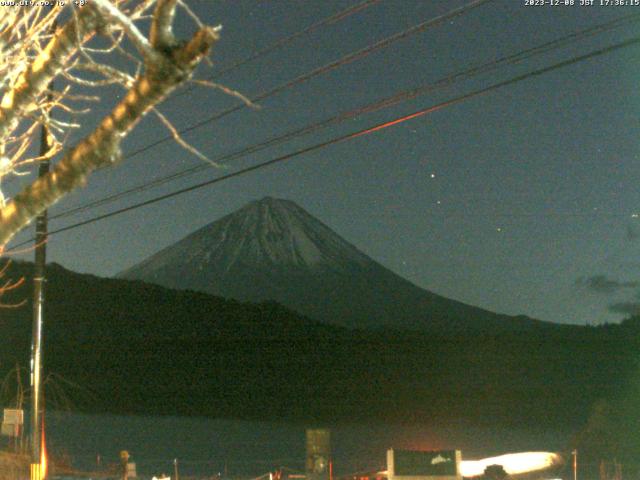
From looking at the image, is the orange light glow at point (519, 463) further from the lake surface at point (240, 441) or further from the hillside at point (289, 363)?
the hillside at point (289, 363)

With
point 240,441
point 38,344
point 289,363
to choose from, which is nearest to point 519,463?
point 38,344

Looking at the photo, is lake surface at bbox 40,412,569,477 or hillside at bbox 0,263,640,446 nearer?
lake surface at bbox 40,412,569,477

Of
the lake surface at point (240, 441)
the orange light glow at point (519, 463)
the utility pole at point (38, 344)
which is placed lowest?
the lake surface at point (240, 441)

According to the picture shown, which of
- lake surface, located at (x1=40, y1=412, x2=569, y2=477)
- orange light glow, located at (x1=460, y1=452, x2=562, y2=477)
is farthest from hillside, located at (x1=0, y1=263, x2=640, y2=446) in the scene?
orange light glow, located at (x1=460, y1=452, x2=562, y2=477)

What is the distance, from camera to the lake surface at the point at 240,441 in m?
43.4

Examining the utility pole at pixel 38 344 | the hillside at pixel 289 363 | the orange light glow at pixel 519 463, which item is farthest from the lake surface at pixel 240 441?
the utility pole at pixel 38 344

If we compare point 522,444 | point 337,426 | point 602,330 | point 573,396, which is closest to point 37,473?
point 522,444

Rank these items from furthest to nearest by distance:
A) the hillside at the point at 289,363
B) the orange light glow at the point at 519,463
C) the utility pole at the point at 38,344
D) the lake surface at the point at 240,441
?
1. the hillside at the point at 289,363
2. the lake surface at the point at 240,441
3. the orange light glow at the point at 519,463
4. the utility pole at the point at 38,344

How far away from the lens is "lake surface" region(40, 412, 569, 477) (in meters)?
43.4

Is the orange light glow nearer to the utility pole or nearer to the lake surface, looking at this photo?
the lake surface

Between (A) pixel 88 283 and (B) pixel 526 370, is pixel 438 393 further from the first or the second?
(A) pixel 88 283

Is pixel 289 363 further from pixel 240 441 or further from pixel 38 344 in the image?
pixel 38 344

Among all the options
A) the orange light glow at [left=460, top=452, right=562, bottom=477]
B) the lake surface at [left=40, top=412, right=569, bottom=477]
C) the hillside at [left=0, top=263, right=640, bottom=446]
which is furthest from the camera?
the hillside at [left=0, top=263, right=640, bottom=446]

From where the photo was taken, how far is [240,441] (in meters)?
67.8
